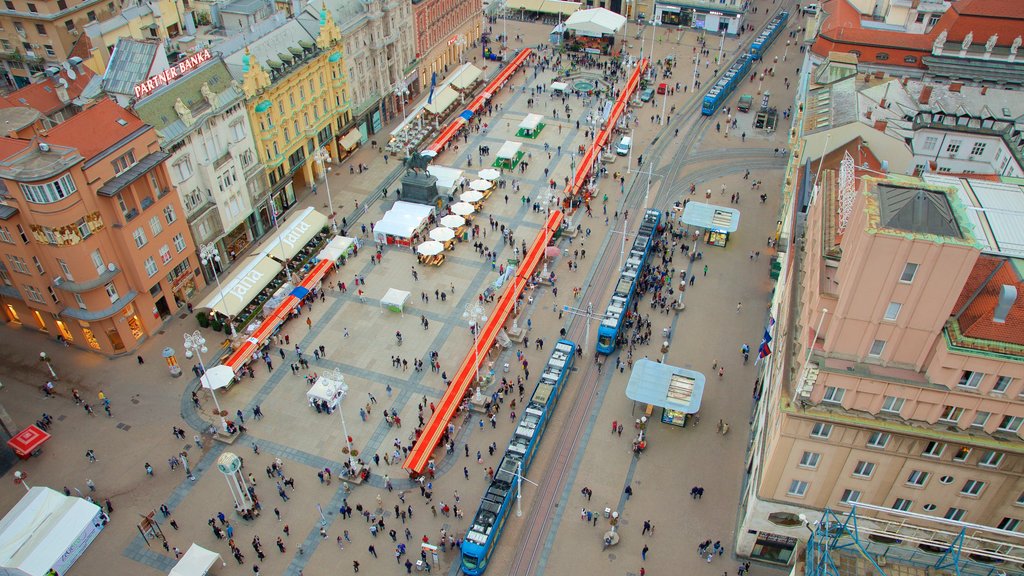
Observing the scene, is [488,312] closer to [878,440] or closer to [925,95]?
[878,440]

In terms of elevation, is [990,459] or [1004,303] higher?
[1004,303]

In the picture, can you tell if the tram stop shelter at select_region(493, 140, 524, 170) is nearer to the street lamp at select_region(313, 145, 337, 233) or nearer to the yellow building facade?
the yellow building facade

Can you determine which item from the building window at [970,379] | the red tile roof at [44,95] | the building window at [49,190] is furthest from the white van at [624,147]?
the building window at [49,190]

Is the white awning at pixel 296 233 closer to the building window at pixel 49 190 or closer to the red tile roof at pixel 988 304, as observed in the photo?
the building window at pixel 49 190

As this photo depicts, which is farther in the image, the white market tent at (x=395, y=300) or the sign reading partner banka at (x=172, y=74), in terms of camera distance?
the white market tent at (x=395, y=300)

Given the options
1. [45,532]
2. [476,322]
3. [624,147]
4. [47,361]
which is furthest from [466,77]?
[45,532]

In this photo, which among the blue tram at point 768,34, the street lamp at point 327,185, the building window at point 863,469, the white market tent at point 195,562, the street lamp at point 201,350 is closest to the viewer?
the building window at point 863,469

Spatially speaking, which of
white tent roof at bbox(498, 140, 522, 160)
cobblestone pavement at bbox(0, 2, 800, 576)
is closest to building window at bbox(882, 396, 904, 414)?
cobblestone pavement at bbox(0, 2, 800, 576)
